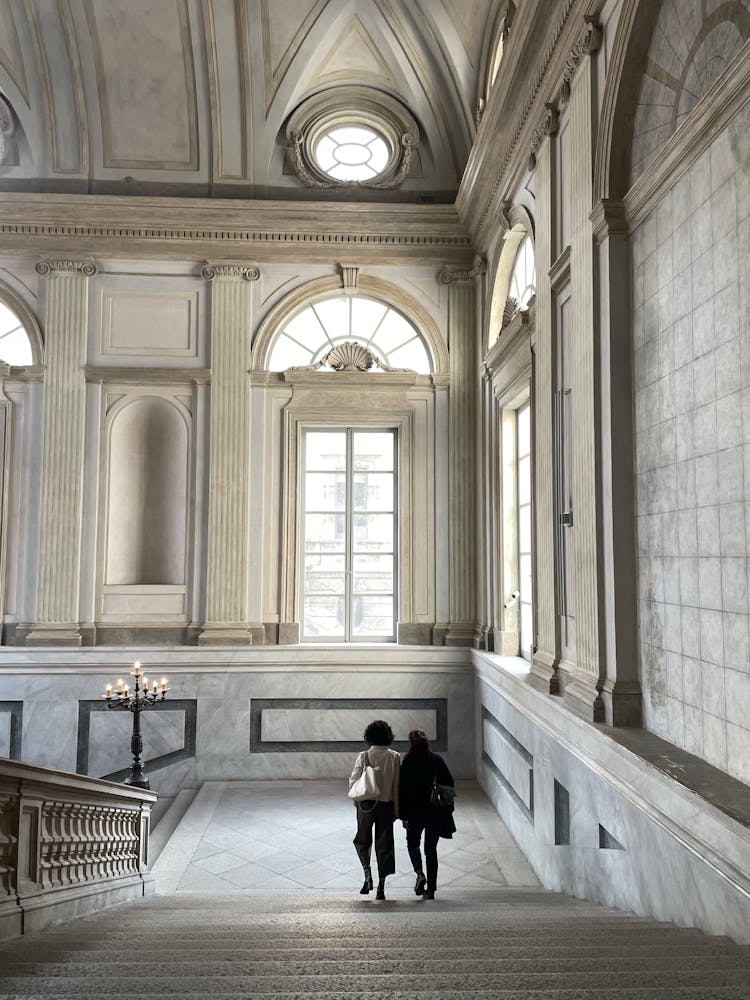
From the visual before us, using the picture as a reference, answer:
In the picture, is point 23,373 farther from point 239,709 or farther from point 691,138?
point 691,138

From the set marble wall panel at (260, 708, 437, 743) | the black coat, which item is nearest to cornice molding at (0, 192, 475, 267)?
marble wall panel at (260, 708, 437, 743)

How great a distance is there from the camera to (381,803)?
15.5 feet

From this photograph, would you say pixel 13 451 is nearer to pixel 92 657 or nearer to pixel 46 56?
pixel 92 657

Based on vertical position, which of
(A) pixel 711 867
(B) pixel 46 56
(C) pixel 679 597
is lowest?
(A) pixel 711 867

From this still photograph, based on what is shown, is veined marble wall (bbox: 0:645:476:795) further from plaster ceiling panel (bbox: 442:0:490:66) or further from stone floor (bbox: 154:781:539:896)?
plaster ceiling panel (bbox: 442:0:490:66)

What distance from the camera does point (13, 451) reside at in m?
8.46

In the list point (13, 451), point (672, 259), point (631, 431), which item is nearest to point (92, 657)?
point (13, 451)

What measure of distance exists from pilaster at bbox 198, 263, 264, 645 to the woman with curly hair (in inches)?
150

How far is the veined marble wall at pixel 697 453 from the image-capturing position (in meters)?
3.31

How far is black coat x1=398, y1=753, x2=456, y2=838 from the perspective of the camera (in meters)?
4.68

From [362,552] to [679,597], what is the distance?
5.14m

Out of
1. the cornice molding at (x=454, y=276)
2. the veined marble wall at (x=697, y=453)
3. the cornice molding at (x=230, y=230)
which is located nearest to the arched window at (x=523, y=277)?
the cornice molding at (x=454, y=276)

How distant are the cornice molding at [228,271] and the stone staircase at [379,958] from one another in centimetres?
655

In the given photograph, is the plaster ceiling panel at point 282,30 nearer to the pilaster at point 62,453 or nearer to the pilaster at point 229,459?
the pilaster at point 229,459
